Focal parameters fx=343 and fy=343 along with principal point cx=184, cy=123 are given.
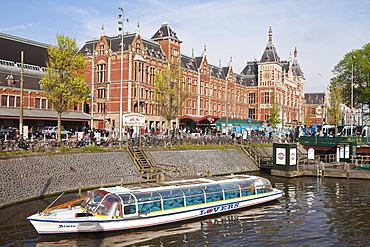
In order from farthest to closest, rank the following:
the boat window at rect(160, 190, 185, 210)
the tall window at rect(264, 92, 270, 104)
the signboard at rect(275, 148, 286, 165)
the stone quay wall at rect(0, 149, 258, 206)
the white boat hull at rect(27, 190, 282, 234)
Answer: the tall window at rect(264, 92, 270, 104) < the signboard at rect(275, 148, 286, 165) < the stone quay wall at rect(0, 149, 258, 206) < the boat window at rect(160, 190, 185, 210) < the white boat hull at rect(27, 190, 282, 234)

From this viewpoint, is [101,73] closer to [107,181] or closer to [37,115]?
[37,115]

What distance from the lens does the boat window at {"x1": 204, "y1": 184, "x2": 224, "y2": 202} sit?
21.6 metres

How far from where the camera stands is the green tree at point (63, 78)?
34.2 m

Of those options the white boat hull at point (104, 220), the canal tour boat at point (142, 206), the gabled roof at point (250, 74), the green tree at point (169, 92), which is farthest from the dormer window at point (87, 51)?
the gabled roof at point (250, 74)

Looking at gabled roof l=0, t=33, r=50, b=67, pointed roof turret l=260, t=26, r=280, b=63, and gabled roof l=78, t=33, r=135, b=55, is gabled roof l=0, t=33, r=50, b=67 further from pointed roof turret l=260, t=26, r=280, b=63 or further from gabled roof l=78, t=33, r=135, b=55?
pointed roof turret l=260, t=26, r=280, b=63

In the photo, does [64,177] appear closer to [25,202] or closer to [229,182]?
[25,202]

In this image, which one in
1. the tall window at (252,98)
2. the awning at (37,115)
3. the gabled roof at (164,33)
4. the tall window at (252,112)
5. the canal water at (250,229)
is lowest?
the canal water at (250,229)

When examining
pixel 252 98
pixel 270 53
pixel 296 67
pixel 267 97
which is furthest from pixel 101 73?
pixel 296 67

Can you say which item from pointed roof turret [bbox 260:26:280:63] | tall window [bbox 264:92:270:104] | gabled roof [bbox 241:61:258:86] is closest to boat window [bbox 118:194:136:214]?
tall window [bbox 264:92:270:104]

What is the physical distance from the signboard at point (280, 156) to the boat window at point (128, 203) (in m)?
24.0

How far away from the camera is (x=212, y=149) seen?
42.7 meters

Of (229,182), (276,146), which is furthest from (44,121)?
(229,182)

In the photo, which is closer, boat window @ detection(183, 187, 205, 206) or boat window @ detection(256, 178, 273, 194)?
boat window @ detection(183, 187, 205, 206)

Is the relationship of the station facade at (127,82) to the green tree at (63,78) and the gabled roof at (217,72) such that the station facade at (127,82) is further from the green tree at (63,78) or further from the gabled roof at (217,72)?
the green tree at (63,78)
